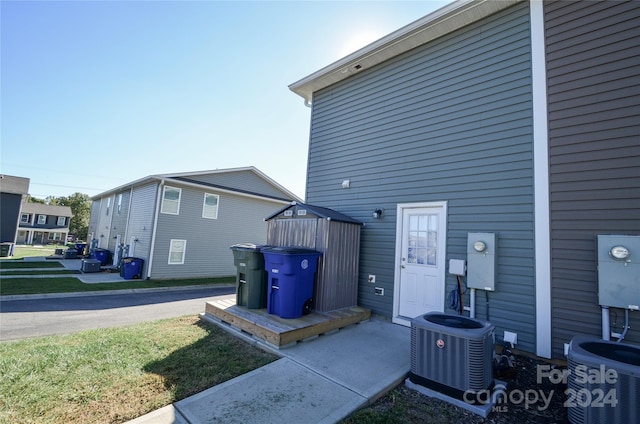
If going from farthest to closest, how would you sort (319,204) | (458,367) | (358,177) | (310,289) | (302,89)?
(302,89)
(319,204)
(358,177)
(310,289)
(458,367)

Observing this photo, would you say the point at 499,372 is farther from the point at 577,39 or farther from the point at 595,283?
the point at 577,39

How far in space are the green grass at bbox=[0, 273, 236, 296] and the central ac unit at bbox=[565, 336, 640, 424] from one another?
10.7 metres

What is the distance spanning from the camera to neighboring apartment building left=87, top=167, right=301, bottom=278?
1098 centimetres

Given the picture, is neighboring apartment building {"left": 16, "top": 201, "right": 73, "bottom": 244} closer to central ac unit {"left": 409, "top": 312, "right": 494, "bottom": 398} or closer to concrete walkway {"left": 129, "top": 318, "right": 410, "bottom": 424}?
concrete walkway {"left": 129, "top": 318, "right": 410, "bottom": 424}

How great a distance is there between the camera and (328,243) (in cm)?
460

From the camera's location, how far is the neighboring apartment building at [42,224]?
31.1 m

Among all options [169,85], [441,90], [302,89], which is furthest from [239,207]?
Answer: [441,90]

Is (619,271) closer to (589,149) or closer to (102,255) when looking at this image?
(589,149)

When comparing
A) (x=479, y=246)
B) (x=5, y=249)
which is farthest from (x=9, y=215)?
(x=479, y=246)

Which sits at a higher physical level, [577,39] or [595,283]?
[577,39]

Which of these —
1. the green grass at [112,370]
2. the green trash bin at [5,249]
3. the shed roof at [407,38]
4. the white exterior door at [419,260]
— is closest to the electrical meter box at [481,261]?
the white exterior door at [419,260]

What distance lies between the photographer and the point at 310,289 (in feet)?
14.4

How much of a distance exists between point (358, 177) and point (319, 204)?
4.19 ft

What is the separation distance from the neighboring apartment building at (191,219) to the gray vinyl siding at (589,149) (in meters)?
12.1
